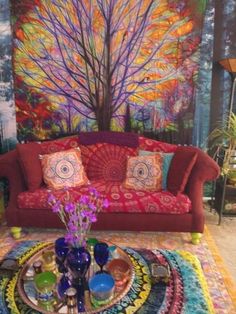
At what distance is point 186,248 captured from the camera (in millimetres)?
2846

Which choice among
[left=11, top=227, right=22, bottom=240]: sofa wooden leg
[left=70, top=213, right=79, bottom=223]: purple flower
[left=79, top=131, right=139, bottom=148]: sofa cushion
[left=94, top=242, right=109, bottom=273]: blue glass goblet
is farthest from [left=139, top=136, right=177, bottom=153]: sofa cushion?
[left=70, top=213, right=79, bottom=223]: purple flower

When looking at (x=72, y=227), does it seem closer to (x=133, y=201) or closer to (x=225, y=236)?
(x=133, y=201)

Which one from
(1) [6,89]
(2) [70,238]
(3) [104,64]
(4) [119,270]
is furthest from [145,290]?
(1) [6,89]

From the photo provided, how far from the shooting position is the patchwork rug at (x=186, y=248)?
7.03ft

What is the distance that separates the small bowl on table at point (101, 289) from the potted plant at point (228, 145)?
6.55 ft

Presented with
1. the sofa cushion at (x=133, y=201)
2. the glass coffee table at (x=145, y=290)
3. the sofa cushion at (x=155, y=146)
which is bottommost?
the glass coffee table at (x=145, y=290)

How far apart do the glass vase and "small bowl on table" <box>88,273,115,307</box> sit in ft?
0.18

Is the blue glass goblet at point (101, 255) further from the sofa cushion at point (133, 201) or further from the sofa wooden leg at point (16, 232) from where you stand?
the sofa wooden leg at point (16, 232)

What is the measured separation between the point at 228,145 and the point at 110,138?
4.37ft

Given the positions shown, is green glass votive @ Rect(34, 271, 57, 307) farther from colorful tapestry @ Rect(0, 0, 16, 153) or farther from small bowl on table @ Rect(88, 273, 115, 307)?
colorful tapestry @ Rect(0, 0, 16, 153)

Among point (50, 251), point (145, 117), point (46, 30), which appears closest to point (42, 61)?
point (46, 30)

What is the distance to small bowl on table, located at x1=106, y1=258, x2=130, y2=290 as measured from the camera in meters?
1.84

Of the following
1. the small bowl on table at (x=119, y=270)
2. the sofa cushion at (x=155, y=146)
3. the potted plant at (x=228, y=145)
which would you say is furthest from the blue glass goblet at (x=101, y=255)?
the potted plant at (x=228, y=145)

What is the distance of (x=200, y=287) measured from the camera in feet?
6.08
